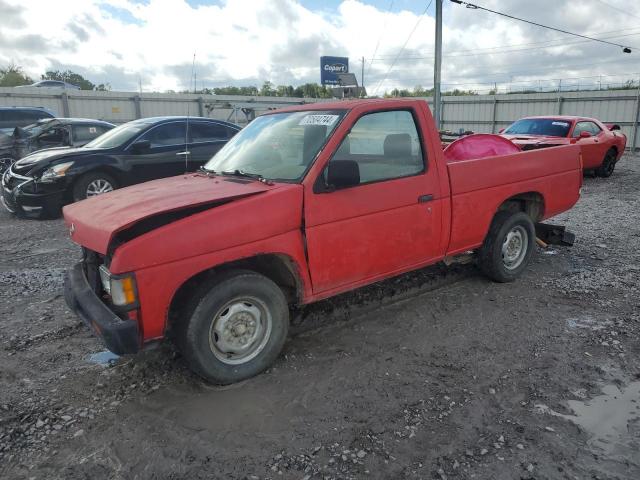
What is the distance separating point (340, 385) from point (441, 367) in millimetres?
792

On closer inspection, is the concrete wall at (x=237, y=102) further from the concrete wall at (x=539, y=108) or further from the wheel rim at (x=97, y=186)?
the wheel rim at (x=97, y=186)

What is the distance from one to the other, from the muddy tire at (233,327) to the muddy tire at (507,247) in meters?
2.57

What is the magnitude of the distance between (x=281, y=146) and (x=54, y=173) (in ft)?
18.5

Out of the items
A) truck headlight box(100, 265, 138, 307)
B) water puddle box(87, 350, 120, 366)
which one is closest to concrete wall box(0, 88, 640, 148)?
water puddle box(87, 350, 120, 366)

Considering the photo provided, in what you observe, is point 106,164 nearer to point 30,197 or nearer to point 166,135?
point 166,135

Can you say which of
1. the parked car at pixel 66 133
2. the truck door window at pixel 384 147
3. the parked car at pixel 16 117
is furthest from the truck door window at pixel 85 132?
the truck door window at pixel 384 147

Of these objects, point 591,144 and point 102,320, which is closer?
point 102,320

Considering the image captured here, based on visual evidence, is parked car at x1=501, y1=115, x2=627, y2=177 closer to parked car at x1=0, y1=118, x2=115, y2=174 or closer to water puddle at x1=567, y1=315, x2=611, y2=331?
water puddle at x1=567, y1=315, x2=611, y2=331

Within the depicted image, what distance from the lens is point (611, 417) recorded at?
305 centimetres

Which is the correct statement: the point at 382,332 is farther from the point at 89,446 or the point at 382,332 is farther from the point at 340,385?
the point at 89,446

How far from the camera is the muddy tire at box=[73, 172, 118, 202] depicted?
8203 millimetres

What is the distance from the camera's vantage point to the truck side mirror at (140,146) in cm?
849

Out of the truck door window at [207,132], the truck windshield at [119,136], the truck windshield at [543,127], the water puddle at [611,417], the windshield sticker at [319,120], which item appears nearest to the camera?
the water puddle at [611,417]

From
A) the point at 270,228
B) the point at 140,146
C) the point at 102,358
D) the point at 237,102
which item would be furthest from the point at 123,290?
the point at 237,102
